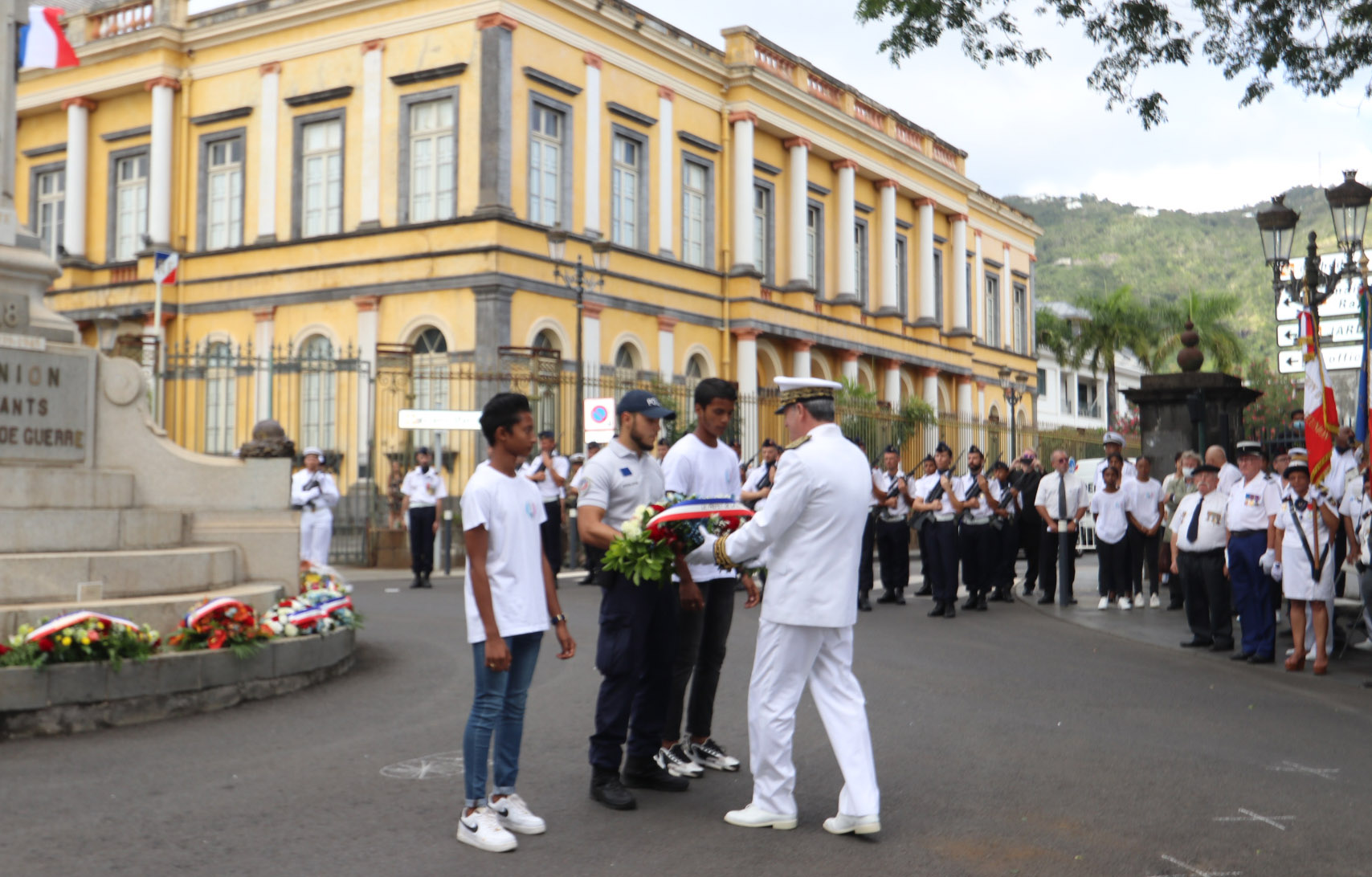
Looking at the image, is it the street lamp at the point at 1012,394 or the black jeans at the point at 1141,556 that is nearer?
the black jeans at the point at 1141,556

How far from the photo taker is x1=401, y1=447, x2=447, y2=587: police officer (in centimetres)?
1797

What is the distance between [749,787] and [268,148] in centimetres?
2738

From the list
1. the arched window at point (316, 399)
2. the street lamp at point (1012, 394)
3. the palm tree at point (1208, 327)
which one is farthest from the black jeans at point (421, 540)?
the palm tree at point (1208, 327)

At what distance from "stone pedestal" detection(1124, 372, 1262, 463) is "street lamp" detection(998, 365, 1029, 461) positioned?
35.5 ft

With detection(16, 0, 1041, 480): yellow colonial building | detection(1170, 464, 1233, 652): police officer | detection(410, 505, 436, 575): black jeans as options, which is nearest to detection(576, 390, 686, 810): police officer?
detection(1170, 464, 1233, 652): police officer

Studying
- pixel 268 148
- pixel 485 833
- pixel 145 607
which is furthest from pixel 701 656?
pixel 268 148

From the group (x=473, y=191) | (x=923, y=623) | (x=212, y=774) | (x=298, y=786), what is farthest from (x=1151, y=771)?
(x=473, y=191)

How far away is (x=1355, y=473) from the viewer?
11.2 metres

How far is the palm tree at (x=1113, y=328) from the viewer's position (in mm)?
54969

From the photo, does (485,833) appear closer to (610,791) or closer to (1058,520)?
(610,791)

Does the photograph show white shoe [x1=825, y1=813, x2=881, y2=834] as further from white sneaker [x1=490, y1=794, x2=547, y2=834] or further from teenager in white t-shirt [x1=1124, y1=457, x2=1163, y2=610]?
teenager in white t-shirt [x1=1124, y1=457, x2=1163, y2=610]

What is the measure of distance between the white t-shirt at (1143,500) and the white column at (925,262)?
2820cm

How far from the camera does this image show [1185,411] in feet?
61.0

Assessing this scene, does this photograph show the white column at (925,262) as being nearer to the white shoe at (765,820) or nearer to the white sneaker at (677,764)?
the white sneaker at (677,764)
